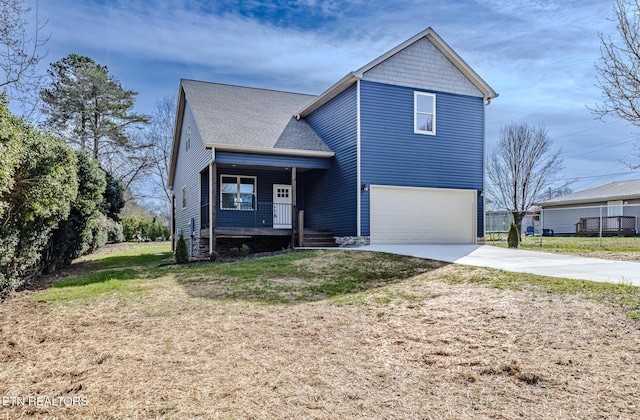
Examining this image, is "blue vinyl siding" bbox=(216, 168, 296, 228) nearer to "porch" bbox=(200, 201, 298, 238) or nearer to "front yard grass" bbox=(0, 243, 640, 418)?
"porch" bbox=(200, 201, 298, 238)

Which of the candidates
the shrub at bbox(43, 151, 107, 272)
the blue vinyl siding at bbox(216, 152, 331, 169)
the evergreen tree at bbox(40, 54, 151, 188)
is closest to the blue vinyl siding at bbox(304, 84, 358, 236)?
the blue vinyl siding at bbox(216, 152, 331, 169)

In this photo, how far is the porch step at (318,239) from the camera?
45.5 ft

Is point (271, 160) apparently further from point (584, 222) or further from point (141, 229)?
point (584, 222)

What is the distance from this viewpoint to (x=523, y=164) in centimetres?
2627

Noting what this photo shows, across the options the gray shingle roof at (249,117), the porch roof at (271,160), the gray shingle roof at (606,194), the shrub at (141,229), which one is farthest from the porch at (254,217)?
the gray shingle roof at (606,194)

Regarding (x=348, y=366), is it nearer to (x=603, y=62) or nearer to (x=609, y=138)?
(x=603, y=62)

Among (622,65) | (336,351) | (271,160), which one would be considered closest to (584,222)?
(622,65)

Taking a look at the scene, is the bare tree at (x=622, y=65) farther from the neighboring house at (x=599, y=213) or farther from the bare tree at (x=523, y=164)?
the bare tree at (x=523, y=164)

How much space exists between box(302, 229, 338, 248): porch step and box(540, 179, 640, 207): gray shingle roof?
22.4 metres

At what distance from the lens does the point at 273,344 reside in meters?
4.29

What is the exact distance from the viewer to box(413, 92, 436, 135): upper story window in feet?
46.3

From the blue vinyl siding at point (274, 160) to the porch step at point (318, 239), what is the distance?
2.34 meters

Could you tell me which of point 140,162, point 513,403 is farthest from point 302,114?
point 140,162

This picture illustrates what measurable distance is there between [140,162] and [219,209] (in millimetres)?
18470
